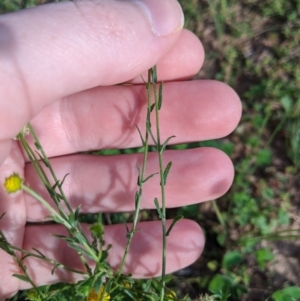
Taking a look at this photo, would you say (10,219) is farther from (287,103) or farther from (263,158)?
(287,103)

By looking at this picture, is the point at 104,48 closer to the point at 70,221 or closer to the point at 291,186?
the point at 70,221

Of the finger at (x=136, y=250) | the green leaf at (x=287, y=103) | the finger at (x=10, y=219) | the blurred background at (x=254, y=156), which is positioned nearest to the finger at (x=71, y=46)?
the finger at (x=10, y=219)

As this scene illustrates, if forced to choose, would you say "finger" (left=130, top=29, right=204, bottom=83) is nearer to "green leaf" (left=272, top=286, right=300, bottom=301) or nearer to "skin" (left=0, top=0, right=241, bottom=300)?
"skin" (left=0, top=0, right=241, bottom=300)

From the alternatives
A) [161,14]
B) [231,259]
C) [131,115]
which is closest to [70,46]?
[161,14]

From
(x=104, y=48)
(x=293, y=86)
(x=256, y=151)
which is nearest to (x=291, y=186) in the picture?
(x=256, y=151)

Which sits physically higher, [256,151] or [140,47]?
[140,47]

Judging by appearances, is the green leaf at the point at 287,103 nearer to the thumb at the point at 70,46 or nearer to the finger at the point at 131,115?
the finger at the point at 131,115

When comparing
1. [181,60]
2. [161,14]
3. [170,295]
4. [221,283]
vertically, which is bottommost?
[221,283]
